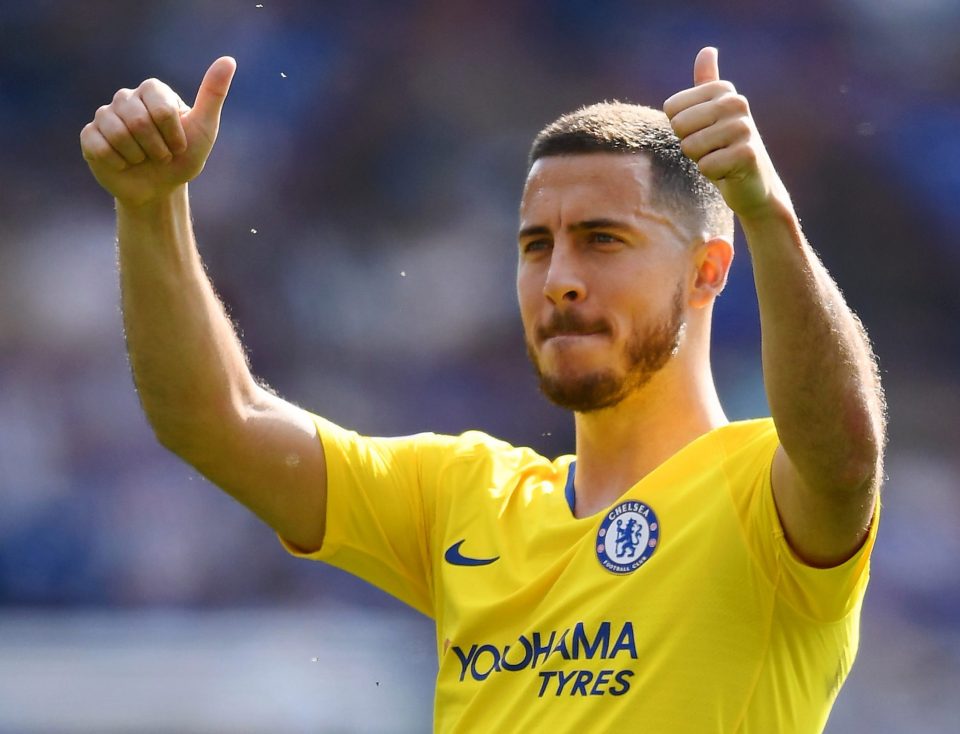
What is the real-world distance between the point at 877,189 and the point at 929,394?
3.50ft

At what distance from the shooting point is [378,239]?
22.4 feet

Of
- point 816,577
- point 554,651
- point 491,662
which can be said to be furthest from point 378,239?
point 816,577

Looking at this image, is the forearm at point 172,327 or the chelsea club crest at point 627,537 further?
the forearm at point 172,327

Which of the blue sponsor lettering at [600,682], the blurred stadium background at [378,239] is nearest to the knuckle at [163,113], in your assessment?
the blue sponsor lettering at [600,682]

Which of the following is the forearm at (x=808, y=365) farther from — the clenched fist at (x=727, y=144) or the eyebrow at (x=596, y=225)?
the eyebrow at (x=596, y=225)

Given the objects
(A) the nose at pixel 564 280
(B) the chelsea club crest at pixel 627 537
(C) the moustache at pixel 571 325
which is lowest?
(B) the chelsea club crest at pixel 627 537

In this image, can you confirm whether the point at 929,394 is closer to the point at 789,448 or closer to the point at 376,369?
the point at 376,369

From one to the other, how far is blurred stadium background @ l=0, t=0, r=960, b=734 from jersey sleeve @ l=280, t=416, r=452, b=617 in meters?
3.06

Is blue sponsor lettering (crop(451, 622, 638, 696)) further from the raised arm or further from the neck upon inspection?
the raised arm

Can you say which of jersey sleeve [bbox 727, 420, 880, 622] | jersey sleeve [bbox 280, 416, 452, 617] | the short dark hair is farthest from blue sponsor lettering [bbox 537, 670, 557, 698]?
the short dark hair

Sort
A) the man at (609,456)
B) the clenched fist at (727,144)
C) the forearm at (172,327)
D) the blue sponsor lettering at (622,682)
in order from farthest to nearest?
the forearm at (172,327) → the blue sponsor lettering at (622,682) → the man at (609,456) → the clenched fist at (727,144)

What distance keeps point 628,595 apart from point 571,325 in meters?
0.54

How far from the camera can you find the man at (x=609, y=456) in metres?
1.96

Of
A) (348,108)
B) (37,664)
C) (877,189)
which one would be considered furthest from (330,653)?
(877,189)
